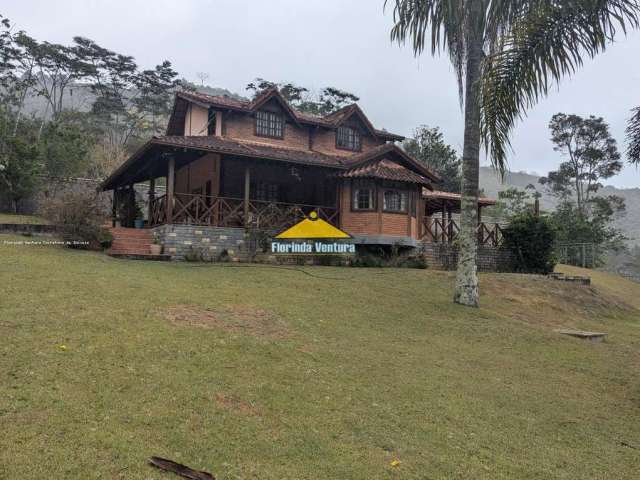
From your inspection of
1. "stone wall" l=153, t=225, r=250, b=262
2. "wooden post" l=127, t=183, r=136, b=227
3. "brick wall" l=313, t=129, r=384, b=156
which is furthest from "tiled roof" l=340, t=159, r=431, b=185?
"wooden post" l=127, t=183, r=136, b=227

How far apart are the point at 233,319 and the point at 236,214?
35.3 ft

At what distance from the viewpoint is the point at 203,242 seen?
1781 cm

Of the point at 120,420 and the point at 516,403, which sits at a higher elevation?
the point at 120,420

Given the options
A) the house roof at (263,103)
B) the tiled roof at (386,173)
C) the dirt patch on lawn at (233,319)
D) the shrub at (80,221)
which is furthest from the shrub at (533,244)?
the shrub at (80,221)

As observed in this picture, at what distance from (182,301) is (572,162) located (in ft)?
147

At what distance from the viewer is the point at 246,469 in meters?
4.19

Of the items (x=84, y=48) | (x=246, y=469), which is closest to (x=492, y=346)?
(x=246, y=469)

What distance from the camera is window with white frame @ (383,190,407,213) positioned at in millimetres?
21000

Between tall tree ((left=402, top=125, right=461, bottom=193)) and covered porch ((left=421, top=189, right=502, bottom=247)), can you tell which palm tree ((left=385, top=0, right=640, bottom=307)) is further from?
tall tree ((left=402, top=125, right=461, bottom=193))

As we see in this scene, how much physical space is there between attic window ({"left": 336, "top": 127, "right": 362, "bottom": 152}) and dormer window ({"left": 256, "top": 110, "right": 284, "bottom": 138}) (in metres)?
3.13

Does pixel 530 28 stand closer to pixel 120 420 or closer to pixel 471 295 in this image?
pixel 471 295

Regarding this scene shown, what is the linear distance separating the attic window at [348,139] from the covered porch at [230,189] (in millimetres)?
2483

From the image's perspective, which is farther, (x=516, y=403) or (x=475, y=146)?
(x=475, y=146)

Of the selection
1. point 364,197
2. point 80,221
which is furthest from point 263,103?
point 80,221
